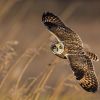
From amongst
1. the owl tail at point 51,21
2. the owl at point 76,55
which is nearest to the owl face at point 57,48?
the owl at point 76,55

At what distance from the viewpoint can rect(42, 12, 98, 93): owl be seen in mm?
3854

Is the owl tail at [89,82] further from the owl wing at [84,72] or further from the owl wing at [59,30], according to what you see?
the owl wing at [59,30]

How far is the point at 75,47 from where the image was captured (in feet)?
12.7

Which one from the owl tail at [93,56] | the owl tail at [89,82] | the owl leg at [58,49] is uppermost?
the owl tail at [93,56]

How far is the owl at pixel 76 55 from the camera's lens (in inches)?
152

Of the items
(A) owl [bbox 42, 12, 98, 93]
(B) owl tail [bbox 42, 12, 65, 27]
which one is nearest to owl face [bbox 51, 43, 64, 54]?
(A) owl [bbox 42, 12, 98, 93]

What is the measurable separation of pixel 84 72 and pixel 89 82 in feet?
0.18

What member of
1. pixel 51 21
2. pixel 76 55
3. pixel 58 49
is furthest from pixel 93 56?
pixel 51 21

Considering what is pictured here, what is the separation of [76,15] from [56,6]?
1.01m

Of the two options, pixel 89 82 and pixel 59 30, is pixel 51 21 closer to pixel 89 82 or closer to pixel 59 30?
pixel 59 30

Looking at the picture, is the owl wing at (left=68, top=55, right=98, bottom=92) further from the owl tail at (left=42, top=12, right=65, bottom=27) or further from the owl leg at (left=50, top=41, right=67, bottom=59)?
the owl tail at (left=42, top=12, right=65, bottom=27)

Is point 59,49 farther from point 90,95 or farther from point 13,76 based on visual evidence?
point 90,95

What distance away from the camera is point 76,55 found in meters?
3.96

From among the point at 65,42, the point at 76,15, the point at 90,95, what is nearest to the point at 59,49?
the point at 65,42
